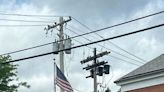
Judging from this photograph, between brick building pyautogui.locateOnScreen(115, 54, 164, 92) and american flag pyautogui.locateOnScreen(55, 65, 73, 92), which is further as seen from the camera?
american flag pyautogui.locateOnScreen(55, 65, 73, 92)

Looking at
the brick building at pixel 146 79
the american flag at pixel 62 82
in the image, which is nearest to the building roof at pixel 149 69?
the brick building at pixel 146 79

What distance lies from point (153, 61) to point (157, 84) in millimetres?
2873

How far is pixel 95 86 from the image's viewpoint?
40938 mm

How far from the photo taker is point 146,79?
31.6 m

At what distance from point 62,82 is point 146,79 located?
699 cm

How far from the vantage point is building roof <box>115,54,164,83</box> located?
3107 cm

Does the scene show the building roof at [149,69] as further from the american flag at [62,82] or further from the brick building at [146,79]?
the american flag at [62,82]

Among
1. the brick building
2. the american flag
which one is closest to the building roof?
the brick building

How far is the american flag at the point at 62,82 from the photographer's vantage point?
3603 centimetres

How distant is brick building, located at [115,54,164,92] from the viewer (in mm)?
31000

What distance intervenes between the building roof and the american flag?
13.9 feet

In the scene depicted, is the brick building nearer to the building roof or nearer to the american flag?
the building roof

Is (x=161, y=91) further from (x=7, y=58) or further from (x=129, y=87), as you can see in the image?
(x=7, y=58)

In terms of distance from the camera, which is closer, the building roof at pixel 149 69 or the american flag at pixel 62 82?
the building roof at pixel 149 69
